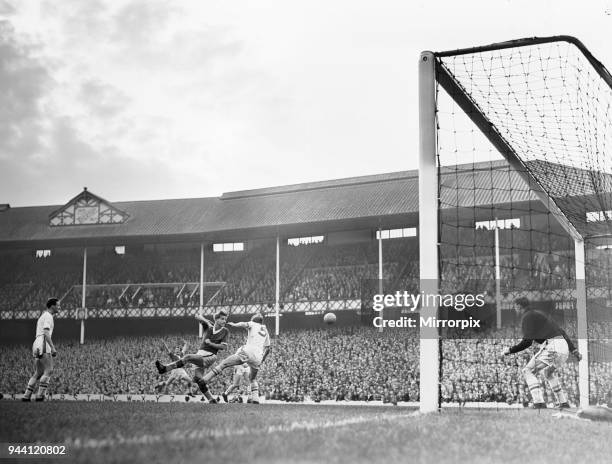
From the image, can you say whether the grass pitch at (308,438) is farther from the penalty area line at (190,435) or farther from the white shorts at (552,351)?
the white shorts at (552,351)

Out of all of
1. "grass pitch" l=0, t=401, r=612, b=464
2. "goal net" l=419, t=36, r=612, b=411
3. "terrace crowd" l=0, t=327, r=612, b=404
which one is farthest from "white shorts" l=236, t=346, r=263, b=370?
"grass pitch" l=0, t=401, r=612, b=464

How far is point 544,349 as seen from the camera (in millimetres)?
13453

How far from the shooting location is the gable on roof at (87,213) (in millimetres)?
47719

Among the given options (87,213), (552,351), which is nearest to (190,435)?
(552,351)

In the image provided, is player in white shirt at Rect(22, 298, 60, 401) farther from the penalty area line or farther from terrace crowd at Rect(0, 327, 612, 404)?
terrace crowd at Rect(0, 327, 612, 404)

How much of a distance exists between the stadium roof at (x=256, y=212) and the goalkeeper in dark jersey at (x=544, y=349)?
2532 cm

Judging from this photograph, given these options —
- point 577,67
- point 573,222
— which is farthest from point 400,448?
point 573,222

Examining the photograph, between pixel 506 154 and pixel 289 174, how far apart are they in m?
31.2

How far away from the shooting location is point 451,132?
1261 centimetres

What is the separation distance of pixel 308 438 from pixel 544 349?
287 inches

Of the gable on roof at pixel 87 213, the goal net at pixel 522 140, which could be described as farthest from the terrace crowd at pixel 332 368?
the gable on roof at pixel 87 213

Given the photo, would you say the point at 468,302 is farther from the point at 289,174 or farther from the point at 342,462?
the point at 342,462

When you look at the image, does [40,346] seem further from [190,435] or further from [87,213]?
[87,213]

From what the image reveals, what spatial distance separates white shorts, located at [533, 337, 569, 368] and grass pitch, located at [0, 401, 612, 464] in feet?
10.5
